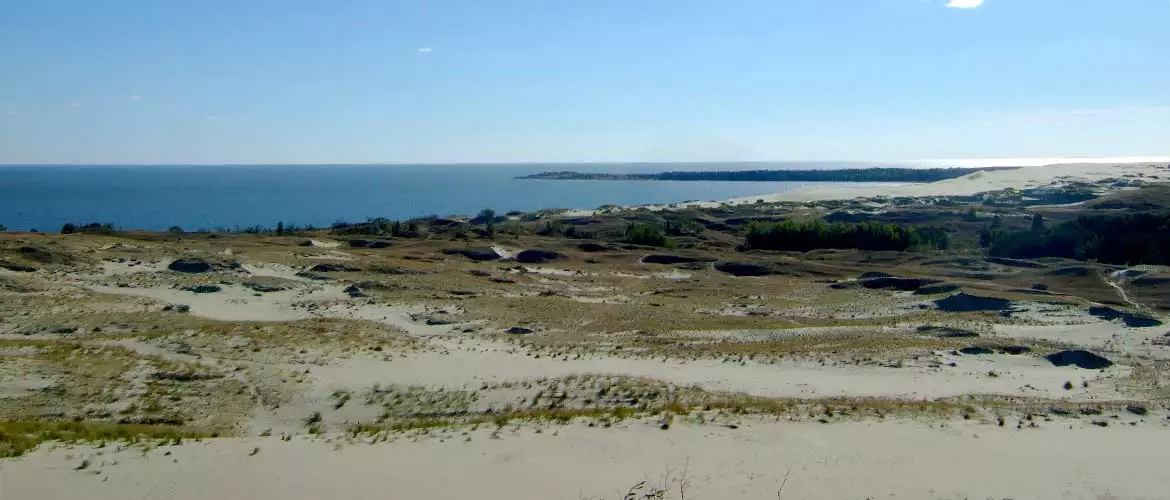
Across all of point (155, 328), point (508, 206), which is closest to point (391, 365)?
point (155, 328)

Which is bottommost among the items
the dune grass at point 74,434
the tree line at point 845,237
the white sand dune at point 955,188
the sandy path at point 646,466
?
the tree line at point 845,237

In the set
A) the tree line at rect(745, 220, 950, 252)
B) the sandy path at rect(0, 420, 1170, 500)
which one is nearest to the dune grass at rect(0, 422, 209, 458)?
the sandy path at rect(0, 420, 1170, 500)

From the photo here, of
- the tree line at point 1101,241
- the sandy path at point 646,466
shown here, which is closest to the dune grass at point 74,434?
the sandy path at point 646,466

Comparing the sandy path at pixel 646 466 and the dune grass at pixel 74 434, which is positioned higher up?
the dune grass at pixel 74 434

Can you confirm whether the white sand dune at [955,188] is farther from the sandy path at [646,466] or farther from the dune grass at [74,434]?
the dune grass at [74,434]

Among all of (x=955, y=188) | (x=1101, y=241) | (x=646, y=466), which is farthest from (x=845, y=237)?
(x=955, y=188)

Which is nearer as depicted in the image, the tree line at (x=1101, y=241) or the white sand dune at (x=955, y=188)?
the tree line at (x=1101, y=241)

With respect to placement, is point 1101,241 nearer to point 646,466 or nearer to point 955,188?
point 646,466

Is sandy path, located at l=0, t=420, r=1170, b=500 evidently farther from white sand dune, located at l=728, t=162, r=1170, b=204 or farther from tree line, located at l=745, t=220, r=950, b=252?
white sand dune, located at l=728, t=162, r=1170, b=204
